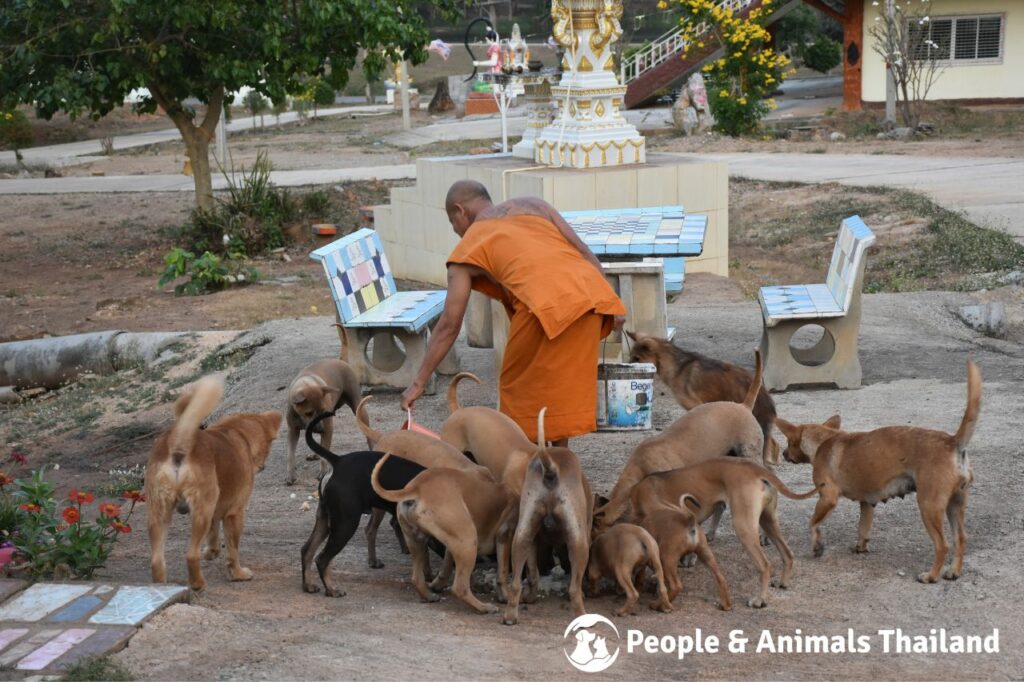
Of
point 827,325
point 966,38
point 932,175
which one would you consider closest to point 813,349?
point 827,325

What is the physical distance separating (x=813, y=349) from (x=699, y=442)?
12.2 feet

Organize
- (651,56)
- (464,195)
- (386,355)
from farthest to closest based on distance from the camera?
(651,56) < (386,355) < (464,195)

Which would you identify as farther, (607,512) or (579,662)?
(607,512)

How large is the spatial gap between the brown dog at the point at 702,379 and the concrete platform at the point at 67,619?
326 centimetres

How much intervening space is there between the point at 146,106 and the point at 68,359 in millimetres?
7203

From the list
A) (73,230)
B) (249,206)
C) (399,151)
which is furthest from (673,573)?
(399,151)

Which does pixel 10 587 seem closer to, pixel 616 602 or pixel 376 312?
pixel 616 602

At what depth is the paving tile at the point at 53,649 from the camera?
4.15 meters

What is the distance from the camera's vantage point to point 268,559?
19.1ft

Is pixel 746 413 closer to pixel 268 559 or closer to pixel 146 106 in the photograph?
pixel 268 559

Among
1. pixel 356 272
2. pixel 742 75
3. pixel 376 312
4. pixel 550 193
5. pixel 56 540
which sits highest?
pixel 742 75

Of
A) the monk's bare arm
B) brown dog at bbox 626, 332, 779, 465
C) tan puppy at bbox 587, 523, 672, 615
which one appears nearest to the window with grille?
brown dog at bbox 626, 332, 779, 465

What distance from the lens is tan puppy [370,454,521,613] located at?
16.2 ft

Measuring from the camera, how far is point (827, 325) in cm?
841
